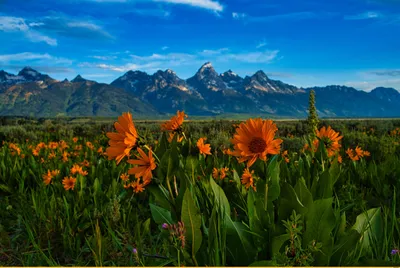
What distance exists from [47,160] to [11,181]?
0.82m

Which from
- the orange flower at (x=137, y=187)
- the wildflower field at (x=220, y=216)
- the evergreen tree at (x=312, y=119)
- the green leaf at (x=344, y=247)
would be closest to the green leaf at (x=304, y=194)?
the wildflower field at (x=220, y=216)

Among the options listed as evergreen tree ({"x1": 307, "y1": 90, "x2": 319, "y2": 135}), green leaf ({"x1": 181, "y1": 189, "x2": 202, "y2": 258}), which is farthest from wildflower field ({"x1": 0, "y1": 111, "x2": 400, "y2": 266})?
evergreen tree ({"x1": 307, "y1": 90, "x2": 319, "y2": 135})

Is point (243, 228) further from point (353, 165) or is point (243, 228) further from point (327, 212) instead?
point (353, 165)

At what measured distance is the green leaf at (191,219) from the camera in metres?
1.40

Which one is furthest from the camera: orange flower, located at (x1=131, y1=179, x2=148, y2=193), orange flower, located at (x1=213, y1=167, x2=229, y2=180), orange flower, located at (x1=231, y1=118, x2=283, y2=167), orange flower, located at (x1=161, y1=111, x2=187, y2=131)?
orange flower, located at (x1=131, y1=179, x2=148, y2=193)

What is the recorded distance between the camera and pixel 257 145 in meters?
1.67

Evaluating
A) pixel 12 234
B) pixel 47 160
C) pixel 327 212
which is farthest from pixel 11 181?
pixel 327 212

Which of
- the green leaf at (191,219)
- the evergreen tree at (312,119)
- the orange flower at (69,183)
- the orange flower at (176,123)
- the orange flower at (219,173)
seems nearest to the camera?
the green leaf at (191,219)

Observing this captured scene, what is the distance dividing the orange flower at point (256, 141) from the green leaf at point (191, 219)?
0.36 metres

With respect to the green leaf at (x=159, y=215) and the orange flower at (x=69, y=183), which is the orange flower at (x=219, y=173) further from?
the orange flower at (x=69, y=183)

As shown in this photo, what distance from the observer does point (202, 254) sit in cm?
165

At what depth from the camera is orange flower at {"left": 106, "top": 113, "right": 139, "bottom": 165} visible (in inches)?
57.8

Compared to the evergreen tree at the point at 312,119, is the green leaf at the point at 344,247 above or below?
below

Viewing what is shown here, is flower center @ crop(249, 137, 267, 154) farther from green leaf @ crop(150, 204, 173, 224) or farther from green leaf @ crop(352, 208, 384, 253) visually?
green leaf @ crop(352, 208, 384, 253)
